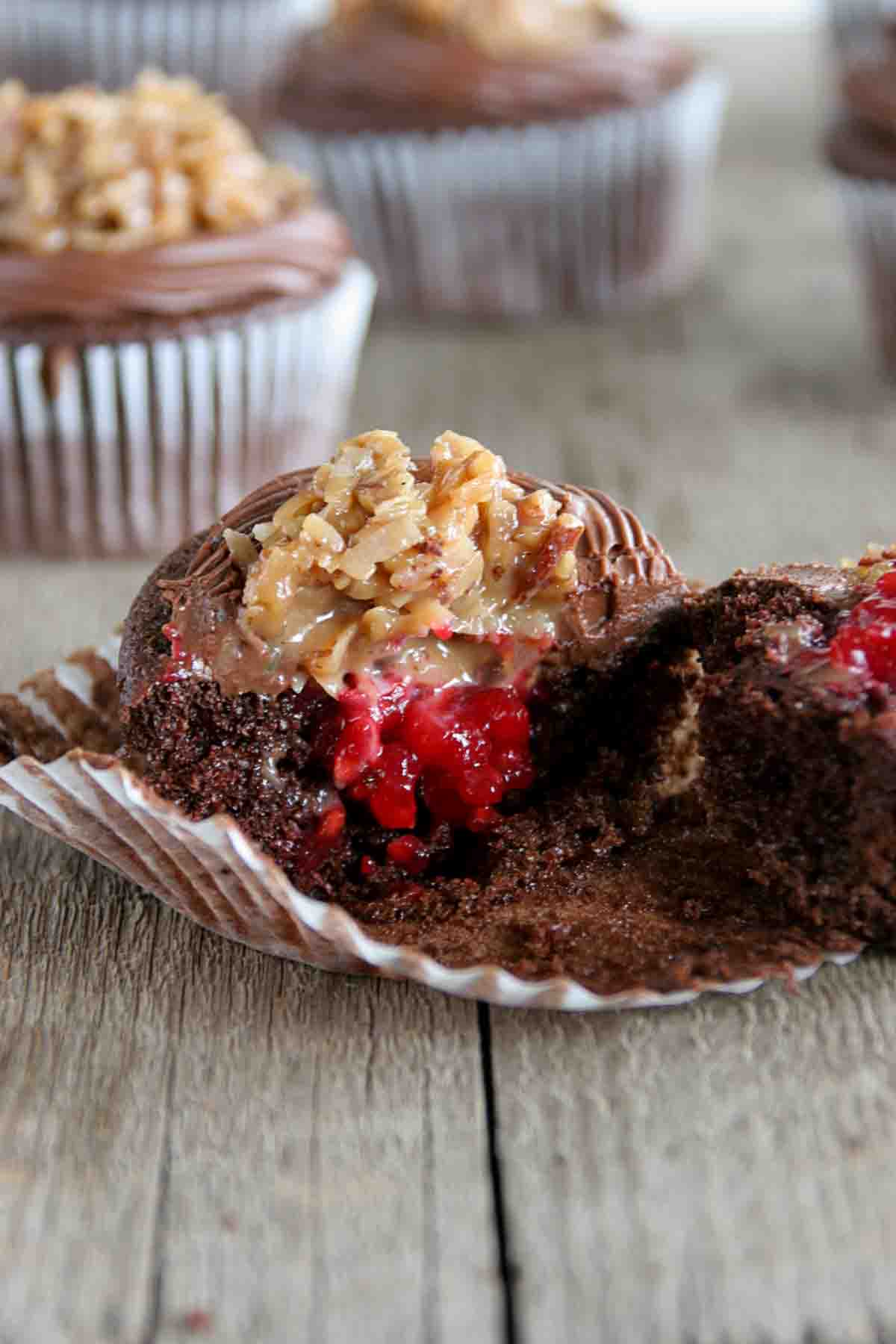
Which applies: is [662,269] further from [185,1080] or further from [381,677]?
[185,1080]

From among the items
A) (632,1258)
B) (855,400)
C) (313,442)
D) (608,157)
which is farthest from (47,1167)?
(608,157)

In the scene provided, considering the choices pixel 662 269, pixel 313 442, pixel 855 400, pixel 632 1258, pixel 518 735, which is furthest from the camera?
pixel 662 269

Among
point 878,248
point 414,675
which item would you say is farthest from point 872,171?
point 414,675

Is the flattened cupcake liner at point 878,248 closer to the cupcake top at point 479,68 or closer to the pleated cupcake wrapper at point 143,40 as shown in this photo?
the cupcake top at point 479,68

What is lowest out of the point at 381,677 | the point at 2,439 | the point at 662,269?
the point at 662,269

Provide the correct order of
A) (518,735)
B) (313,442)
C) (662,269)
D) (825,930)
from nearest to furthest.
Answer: (825,930)
(518,735)
(313,442)
(662,269)

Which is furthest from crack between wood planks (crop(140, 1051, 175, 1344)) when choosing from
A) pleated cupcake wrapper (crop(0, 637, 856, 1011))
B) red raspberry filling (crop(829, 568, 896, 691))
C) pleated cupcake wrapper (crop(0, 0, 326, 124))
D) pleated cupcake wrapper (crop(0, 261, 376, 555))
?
pleated cupcake wrapper (crop(0, 0, 326, 124))

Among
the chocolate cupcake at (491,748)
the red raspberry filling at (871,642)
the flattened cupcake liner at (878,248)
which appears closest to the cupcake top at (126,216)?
the chocolate cupcake at (491,748)
